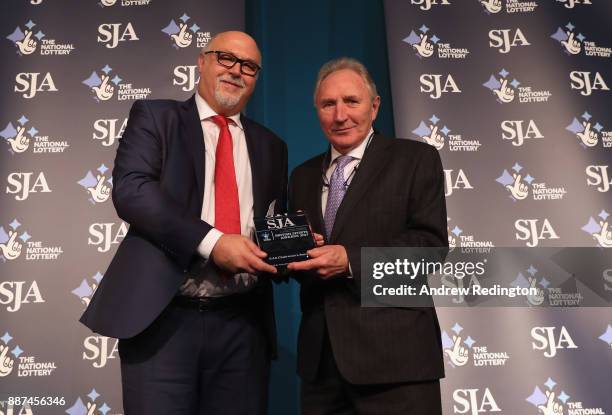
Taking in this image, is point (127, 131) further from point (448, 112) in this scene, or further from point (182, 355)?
point (448, 112)

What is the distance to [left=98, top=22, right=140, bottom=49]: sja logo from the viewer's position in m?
3.20

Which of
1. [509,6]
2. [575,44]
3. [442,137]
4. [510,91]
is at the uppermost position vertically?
[509,6]

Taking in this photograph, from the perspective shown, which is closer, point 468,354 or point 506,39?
point 468,354

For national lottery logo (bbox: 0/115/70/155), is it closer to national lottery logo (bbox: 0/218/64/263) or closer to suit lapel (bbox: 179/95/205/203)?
national lottery logo (bbox: 0/218/64/263)

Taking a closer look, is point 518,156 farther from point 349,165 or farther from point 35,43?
point 35,43

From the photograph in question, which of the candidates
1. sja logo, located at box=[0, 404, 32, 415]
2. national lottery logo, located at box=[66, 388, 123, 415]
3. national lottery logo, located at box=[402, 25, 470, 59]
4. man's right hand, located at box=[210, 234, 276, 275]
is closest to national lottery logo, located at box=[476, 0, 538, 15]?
national lottery logo, located at box=[402, 25, 470, 59]

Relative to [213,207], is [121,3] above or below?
above

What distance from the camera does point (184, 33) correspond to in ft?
10.5

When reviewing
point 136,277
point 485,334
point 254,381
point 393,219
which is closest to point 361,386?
point 254,381

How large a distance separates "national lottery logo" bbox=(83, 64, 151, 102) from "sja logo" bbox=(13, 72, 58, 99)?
21 centimetres

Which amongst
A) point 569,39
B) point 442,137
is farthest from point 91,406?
point 569,39

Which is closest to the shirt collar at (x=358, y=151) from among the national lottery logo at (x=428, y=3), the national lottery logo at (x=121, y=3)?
the national lottery logo at (x=428, y=3)

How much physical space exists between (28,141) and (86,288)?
3.13ft

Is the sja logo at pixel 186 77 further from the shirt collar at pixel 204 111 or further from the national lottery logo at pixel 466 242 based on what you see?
the national lottery logo at pixel 466 242
